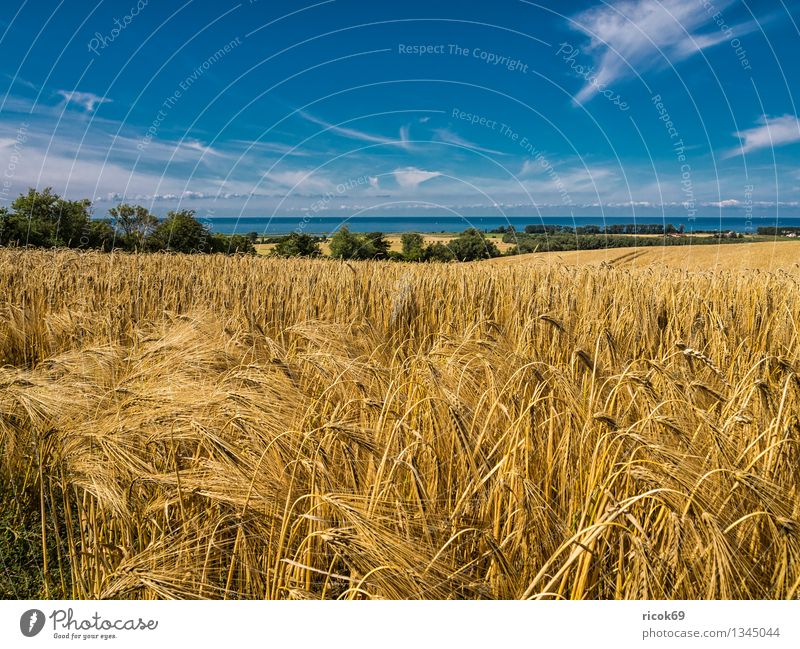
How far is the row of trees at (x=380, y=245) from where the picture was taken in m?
13.6

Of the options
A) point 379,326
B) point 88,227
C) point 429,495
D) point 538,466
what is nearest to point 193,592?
point 429,495

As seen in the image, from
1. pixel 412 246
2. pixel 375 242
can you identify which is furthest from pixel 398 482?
pixel 375 242

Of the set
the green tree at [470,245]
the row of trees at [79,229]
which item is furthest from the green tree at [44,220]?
the green tree at [470,245]

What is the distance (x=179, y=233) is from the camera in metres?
15.3

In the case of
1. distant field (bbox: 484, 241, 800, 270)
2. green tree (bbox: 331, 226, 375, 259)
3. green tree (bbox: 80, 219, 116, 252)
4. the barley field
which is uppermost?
green tree (bbox: 80, 219, 116, 252)

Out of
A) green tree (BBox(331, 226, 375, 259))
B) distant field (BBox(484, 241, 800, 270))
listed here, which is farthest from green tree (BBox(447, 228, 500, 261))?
distant field (BBox(484, 241, 800, 270))

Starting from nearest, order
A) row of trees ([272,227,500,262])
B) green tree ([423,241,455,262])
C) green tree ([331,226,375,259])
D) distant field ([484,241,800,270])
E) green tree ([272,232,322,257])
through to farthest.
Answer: row of trees ([272,227,500,262])
green tree ([331,226,375,259])
green tree ([423,241,455,262])
green tree ([272,232,322,257])
distant field ([484,241,800,270])

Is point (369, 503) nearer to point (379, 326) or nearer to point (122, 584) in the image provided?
point (122, 584)

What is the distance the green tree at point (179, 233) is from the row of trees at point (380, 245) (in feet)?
9.44

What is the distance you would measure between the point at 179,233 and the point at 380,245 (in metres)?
6.72

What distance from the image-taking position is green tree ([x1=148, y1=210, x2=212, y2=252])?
47.9 ft

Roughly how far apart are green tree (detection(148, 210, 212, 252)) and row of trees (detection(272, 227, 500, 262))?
2879 mm

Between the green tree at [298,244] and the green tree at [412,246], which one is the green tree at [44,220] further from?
the green tree at [412,246]

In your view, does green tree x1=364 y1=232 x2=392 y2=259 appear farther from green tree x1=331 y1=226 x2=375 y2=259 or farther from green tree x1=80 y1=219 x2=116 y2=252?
green tree x1=80 y1=219 x2=116 y2=252
